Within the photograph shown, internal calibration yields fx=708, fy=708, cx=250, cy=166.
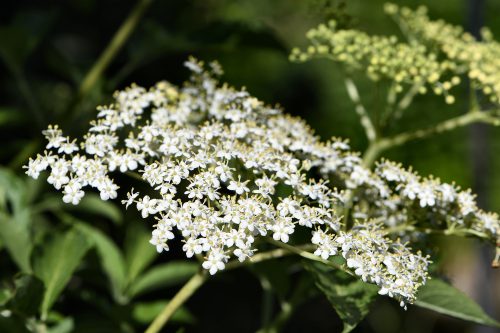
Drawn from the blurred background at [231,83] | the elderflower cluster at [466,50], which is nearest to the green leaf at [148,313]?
the blurred background at [231,83]

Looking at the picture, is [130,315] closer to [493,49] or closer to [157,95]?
[157,95]

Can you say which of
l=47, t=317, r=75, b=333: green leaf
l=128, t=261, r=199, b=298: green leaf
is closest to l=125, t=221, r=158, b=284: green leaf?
l=128, t=261, r=199, b=298: green leaf

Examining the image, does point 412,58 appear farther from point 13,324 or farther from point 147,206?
point 13,324

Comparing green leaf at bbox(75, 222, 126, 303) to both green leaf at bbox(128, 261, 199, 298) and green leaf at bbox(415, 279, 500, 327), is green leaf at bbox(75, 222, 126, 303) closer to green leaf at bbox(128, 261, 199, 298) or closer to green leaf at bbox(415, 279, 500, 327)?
green leaf at bbox(128, 261, 199, 298)

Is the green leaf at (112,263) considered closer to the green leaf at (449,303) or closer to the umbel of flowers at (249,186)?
the umbel of flowers at (249,186)

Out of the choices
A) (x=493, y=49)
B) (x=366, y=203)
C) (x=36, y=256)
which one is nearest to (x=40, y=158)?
(x=36, y=256)
